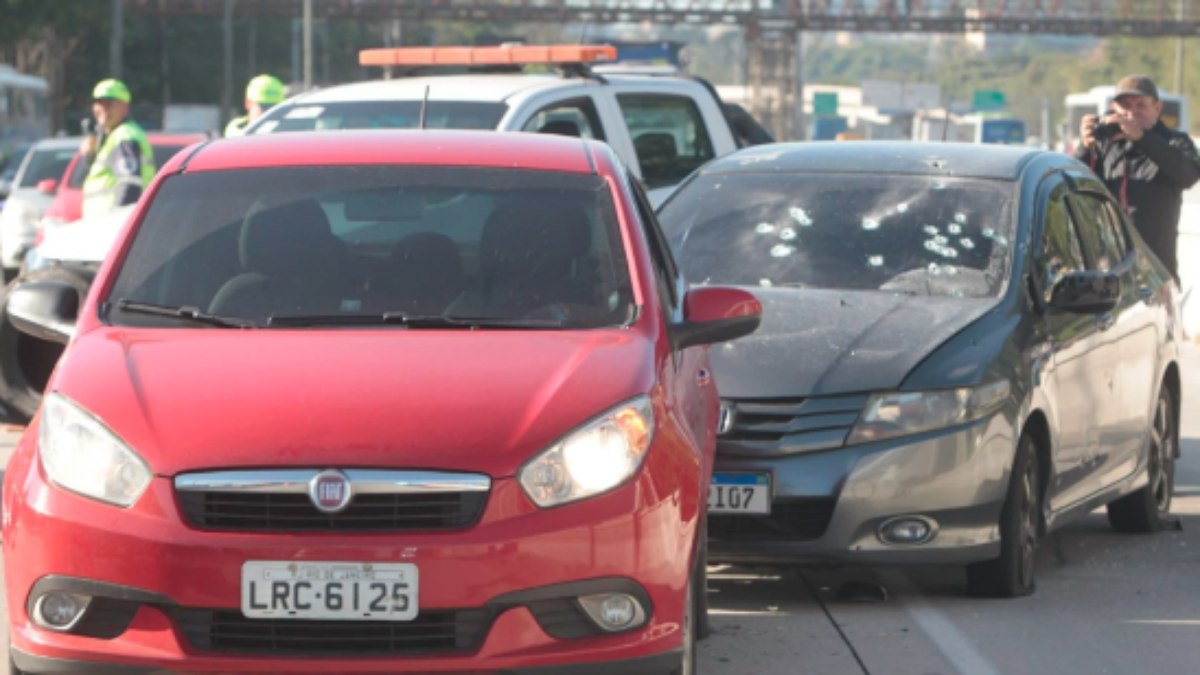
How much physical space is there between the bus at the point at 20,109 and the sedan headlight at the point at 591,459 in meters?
47.5

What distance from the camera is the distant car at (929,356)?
23.8 ft

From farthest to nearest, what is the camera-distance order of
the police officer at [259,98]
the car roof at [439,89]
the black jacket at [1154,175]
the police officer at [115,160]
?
the police officer at [259,98], the police officer at [115,160], the car roof at [439,89], the black jacket at [1154,175]

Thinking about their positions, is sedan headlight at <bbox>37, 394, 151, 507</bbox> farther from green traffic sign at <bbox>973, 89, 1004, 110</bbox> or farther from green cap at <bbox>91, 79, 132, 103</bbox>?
green traffic sign at <bbox>973, 89, 1004, 110</bbox>

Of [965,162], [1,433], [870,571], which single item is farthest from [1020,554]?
[1,433]

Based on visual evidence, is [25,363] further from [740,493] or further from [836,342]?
[836,342]

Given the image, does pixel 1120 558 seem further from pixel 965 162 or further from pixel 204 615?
pixel 204 615

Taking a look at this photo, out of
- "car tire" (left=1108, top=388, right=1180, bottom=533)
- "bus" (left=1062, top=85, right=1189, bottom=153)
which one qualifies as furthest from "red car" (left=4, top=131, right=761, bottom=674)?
"bus" (left=1062, top=85, right=1189, bottom=153)

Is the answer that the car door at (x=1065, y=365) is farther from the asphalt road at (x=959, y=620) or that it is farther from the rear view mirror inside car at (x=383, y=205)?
the rear view mirror inside car at (x=383, y=205)

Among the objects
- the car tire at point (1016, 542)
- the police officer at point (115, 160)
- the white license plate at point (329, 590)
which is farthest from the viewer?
the police officer at point (115, 160)

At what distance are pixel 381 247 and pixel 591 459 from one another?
3.99 ft

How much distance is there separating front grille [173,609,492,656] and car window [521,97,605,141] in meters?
7.52

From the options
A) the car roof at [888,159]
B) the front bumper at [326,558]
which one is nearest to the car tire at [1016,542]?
the car roof at [888,159]

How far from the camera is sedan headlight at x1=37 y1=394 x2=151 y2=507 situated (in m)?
5.04

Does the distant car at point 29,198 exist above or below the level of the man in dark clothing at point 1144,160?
below
